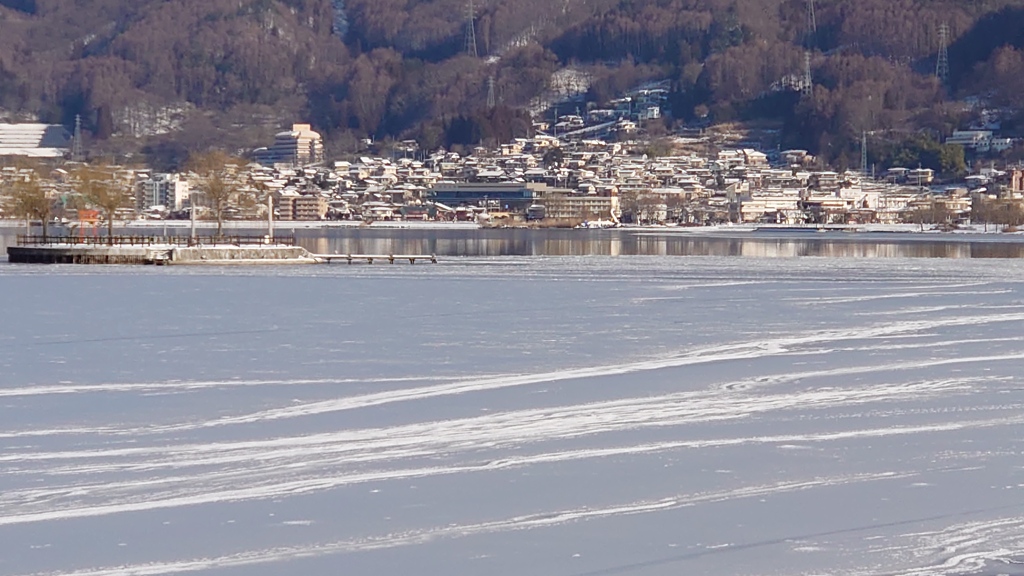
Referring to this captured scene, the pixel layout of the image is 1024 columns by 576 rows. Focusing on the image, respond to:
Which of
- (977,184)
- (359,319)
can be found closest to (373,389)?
(359,319)

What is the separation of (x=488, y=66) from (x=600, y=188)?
71062 mm

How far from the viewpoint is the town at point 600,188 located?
9331 centimetres

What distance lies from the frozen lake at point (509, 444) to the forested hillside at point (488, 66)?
116922mm

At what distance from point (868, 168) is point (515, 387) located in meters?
114

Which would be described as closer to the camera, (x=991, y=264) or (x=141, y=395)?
(x=141, y=395)

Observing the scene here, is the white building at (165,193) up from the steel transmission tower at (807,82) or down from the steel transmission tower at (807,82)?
down

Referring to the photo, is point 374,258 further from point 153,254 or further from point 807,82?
point 807,82

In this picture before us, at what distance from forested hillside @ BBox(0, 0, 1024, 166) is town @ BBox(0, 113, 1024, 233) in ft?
22.2

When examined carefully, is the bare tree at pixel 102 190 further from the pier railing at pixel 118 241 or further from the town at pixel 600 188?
the town at pixel 600 188

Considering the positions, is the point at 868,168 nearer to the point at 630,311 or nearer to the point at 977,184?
the point at 977,184

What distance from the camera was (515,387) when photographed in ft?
34.4

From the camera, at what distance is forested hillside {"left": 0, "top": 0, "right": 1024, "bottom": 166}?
139250 millimetres

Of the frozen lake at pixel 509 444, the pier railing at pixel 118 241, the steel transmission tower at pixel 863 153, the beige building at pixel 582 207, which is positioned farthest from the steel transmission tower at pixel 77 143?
the frozen lake at pixel 509 444

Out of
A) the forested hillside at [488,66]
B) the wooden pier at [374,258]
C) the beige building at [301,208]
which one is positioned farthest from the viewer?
the forested hillside at [488,66]
